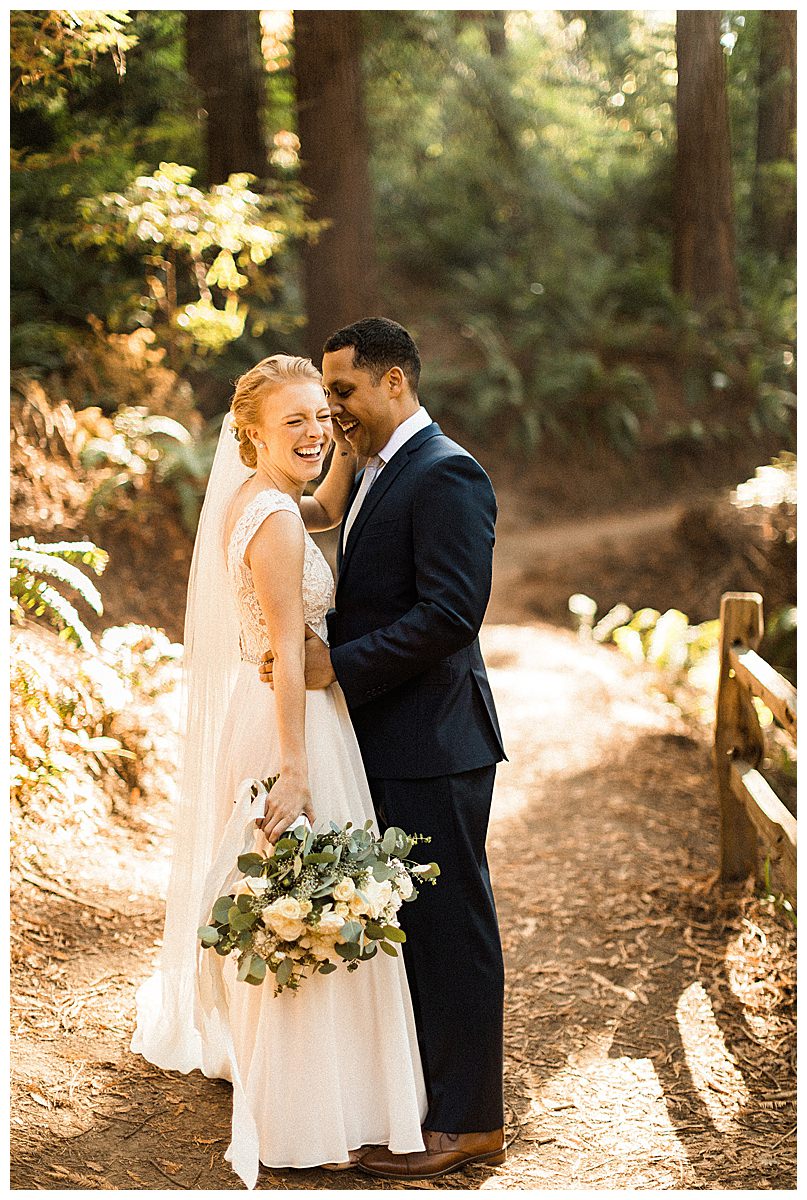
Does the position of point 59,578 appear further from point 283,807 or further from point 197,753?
point 283,807

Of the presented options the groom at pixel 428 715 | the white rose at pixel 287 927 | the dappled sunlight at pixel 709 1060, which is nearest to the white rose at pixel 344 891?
the white rose at pixel 287 927

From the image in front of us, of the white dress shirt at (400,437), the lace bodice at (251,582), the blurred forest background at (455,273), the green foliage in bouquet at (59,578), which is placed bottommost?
the lace bodice at (251,582)

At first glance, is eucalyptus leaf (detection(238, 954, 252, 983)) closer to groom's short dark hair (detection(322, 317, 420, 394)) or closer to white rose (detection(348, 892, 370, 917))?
white rose (detection(348, 892, 370, 917))

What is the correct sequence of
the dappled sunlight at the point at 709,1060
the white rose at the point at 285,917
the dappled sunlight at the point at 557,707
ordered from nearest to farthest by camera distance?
1. the white rose at the point at 285,917
2. the dappled sunlight at the point at 709,1060
3. the dappled sunlight at the point at 557,707

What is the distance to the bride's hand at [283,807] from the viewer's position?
2.74m

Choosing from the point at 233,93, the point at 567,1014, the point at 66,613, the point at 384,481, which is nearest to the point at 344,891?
the point at 384,481

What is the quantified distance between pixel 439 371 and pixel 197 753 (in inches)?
377

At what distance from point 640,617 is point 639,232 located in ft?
25.2

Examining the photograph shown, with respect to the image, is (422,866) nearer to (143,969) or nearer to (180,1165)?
(180,1165)

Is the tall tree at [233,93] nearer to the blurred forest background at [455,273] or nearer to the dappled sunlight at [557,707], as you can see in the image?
the blurred forest background at [455,273]

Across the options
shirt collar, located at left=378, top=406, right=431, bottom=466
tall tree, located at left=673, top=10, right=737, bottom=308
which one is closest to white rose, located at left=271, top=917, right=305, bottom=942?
shirt collar, located at left=378, top=406, right=431, bottom=466

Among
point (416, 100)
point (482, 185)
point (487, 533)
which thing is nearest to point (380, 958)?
point (487, 533)

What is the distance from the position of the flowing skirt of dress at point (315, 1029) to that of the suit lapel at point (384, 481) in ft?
1.41

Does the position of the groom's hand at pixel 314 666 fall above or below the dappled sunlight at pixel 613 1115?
above
